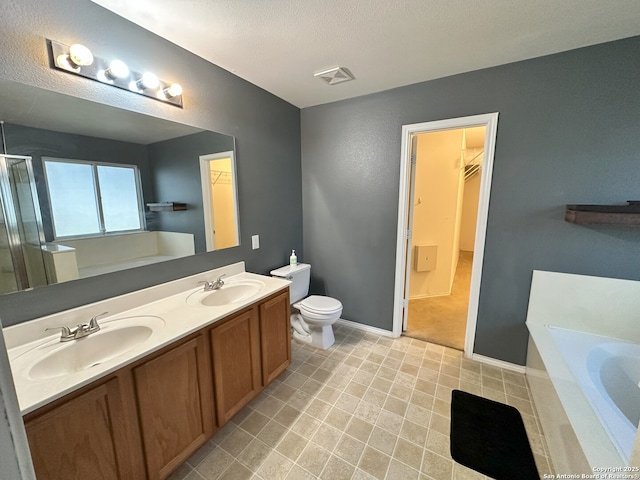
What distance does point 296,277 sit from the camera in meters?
2.62

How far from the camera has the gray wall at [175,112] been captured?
1.16m

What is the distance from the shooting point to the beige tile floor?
1.41m

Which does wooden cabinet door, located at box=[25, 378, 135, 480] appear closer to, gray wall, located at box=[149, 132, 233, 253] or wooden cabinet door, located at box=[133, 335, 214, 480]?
wooden cabinet door, located at box=[133, 335, 214, 480]

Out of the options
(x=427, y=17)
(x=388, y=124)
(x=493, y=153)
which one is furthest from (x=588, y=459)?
(x=388, y=124)

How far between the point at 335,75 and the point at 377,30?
0.53m

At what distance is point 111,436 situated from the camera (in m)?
1.07

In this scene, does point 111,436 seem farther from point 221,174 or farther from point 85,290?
point 221,174

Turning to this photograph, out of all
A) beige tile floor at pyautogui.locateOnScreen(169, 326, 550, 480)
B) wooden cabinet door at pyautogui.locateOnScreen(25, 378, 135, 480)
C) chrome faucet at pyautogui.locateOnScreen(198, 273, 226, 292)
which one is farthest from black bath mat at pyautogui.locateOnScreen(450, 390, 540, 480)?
chrome faucet at pyautogui.locateOnScreen(198, 273, 226, 292)

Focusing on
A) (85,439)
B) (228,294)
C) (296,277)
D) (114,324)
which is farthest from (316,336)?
(85,439)

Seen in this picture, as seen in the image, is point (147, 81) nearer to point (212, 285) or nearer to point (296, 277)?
point (212, 285)

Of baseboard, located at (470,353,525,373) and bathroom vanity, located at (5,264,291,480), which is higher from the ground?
bathroom vanity, located at (5,264,291,480)

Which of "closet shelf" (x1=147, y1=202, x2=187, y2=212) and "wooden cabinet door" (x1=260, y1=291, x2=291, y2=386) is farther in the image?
"wooden cabinet door" (x1=260, y1=291, x2=291, y2=386)

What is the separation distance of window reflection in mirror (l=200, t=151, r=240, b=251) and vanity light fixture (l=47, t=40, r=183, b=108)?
433 mm

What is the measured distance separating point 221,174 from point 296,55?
1010 millimetres
